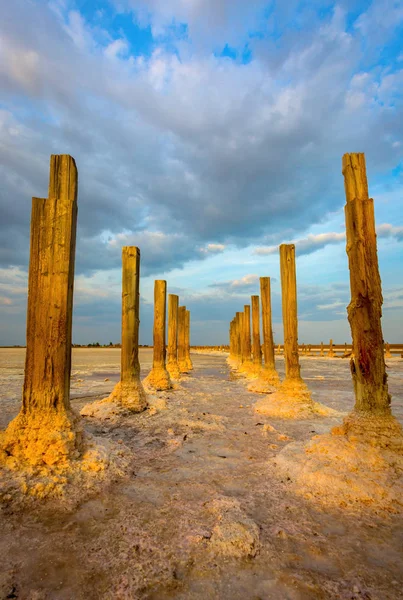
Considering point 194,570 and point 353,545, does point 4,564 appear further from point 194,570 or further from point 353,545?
point 353,545

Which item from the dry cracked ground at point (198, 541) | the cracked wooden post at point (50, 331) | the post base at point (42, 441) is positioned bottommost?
the dry cracked ground at point (198, 541)

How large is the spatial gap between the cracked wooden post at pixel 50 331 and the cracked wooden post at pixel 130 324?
3453mm

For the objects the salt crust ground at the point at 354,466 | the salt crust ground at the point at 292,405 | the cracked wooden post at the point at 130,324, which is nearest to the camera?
the salt crust ground at the point at 354,466

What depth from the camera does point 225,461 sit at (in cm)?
396

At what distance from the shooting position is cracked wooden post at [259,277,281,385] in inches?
419

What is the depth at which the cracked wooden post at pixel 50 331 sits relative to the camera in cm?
349

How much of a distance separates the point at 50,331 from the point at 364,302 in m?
3.51

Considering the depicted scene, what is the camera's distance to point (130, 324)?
751cm

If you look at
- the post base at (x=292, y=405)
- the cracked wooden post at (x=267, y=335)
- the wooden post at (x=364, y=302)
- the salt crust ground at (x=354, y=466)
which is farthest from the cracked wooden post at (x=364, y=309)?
the cracked wooden post at (x=267, y=335)

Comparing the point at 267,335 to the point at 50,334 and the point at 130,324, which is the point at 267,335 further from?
the point at 50,334

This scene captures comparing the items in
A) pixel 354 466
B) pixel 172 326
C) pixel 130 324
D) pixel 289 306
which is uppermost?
pixel 289 306

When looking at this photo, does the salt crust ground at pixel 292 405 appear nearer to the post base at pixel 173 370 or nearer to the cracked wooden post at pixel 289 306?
the cracked wooden post at pixel 289 306

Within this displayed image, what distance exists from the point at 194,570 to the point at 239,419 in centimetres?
451

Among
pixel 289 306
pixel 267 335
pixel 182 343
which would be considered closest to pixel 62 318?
pixel 289 306
